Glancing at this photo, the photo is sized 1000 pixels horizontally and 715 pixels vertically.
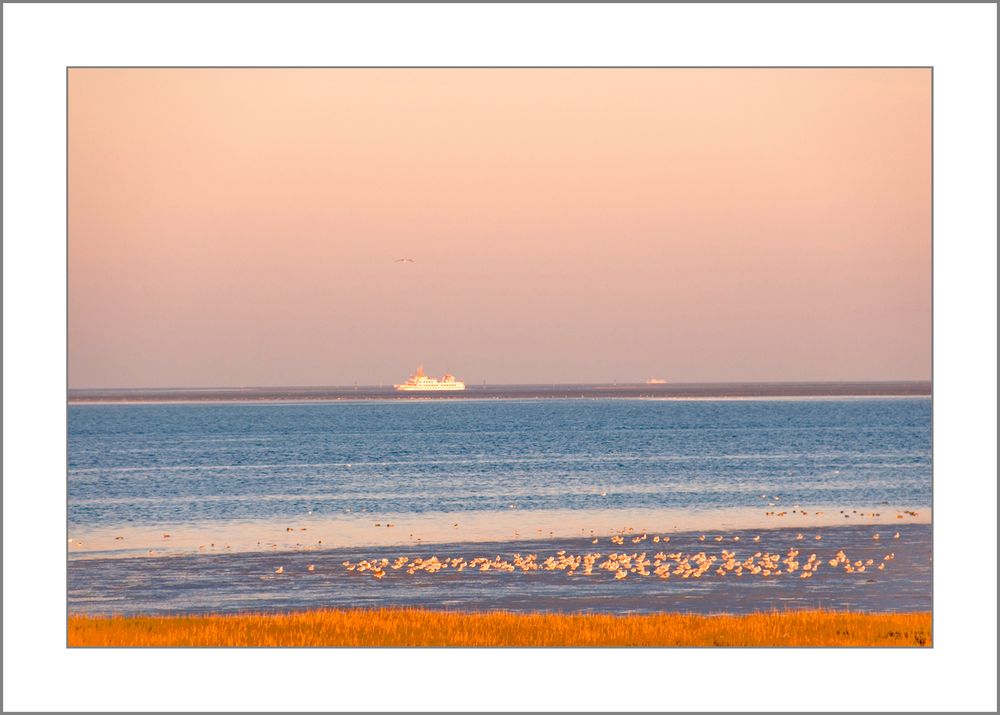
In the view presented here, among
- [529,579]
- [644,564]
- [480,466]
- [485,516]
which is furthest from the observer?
[480,466]

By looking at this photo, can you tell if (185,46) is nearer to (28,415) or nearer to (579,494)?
(28,415)

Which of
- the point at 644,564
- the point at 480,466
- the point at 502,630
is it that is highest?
the point at 502,630

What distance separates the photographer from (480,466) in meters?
84.6

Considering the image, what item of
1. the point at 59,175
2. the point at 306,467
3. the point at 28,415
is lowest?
the point at 306,467

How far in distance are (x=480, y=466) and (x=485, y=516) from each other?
103ft

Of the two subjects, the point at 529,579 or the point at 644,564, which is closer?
the point at 529,579

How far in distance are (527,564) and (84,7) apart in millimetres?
18826

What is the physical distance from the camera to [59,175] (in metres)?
20.9

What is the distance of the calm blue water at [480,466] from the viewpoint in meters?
61.0

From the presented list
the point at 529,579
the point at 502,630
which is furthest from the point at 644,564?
the point at 502,630

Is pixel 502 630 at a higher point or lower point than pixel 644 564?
higher

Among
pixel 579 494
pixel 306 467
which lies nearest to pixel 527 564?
pixel 579 494

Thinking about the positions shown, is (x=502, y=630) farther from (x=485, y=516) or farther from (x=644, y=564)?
(x=485, y=516)

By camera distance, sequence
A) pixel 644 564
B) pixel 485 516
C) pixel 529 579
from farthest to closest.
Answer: pixel 485 516
pixel 644 564
pixel 529 579
